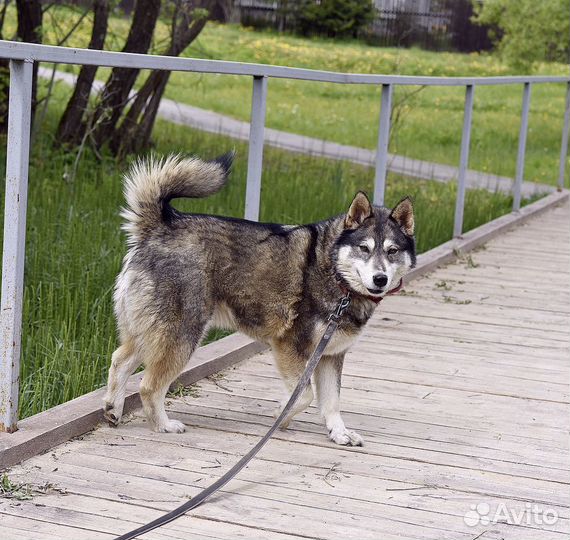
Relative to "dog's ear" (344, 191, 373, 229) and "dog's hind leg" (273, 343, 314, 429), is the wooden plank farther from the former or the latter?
"dog's ear" (344, 191, 373, 229)

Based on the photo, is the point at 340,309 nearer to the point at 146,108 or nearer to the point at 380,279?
the point at 380,279

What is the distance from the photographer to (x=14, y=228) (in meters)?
3.61

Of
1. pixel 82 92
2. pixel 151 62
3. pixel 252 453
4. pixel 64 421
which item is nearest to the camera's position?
pixel 252 453

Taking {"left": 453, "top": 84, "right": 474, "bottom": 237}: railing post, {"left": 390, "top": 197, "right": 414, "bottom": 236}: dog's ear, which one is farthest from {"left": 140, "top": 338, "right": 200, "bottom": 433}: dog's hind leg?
{"left": 453, "top": 84, "right": 474, "bottom": 237}: railing post

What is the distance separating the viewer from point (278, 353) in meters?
4.20

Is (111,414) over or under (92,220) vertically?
under

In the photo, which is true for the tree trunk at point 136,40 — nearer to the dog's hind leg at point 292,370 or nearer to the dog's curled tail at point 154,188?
the dog's curled tail at point 154,188

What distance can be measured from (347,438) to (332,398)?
0.64 ft

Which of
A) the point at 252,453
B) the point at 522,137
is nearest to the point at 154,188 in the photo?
the point at 252,453

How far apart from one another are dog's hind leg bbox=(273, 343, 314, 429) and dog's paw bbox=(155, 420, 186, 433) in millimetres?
415

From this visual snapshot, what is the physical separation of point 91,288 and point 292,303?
1.96 meters

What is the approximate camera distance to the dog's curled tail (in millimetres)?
4043

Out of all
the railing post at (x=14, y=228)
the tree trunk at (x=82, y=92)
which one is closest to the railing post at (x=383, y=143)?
the railing post at (x=14, y=228)

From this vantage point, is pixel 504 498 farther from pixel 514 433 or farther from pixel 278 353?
pixel 278 353
